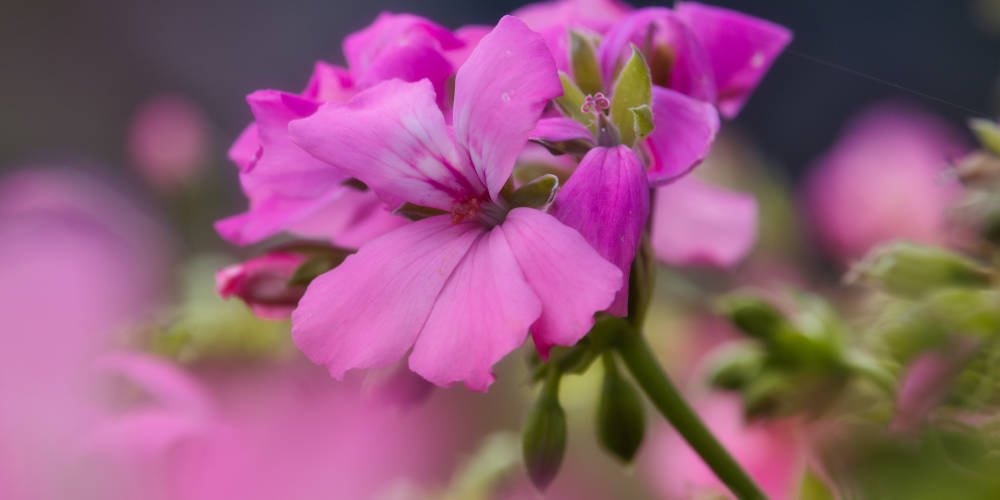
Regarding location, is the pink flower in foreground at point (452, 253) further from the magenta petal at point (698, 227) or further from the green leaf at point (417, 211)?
the magenta petal at point (698, 227)

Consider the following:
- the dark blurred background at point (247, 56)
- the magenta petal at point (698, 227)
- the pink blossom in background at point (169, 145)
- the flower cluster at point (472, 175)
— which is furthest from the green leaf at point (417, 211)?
the dark blurred background at point (247, 56)

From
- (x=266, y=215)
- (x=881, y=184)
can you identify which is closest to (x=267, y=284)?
(x=266, y=215)

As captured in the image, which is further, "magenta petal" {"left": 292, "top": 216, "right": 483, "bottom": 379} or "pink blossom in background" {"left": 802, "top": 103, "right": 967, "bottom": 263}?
"pink blossom in background" {"left": 802, "top": 103, "right": 967, "bottom": 263}

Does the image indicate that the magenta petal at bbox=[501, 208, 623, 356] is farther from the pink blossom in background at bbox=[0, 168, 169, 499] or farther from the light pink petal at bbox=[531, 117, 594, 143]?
the pink blossom in background at bbox=[0, 168, 169, 499]

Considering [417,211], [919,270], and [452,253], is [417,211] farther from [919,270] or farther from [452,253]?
[919,270]

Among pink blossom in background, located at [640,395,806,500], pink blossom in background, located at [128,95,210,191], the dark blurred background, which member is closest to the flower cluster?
pink blossom in background, located at [640,395,806,500]
